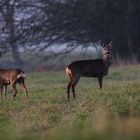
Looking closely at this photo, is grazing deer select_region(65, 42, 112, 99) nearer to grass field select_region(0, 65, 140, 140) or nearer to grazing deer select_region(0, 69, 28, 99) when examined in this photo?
grass field select_region(0, 65, 140, 140)

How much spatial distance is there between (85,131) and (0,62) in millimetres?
37758

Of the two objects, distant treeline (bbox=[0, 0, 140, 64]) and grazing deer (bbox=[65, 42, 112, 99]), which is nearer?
grazing deer (bbox=[65, 42, 112, 99])

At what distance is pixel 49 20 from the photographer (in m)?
40.9

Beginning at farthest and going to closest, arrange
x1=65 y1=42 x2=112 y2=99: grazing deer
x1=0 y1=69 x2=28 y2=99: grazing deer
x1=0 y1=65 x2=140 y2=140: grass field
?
x1=0 y1=69 x2=28 y2=99: grazing deer, x1=65 y1=42 x2=112 y2=99: grazing deer, x1=0 y1=65 x2=140 y2=140: grass field

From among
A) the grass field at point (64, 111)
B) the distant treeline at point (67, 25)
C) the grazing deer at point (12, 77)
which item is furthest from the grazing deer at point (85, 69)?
the distant treeline at point (67, 25)

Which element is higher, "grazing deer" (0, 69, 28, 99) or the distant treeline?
the distant treeline

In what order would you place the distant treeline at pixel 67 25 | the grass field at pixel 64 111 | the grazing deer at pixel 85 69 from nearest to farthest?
the grass field at pixel 64 111 < the grazing deer at pixel 85 69 < the distant treeline at pixel 67 25

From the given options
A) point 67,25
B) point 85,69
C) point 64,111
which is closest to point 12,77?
point 85,69

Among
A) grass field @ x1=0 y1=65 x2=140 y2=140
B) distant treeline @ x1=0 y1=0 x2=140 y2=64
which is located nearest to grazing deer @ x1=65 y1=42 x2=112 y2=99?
grass field @ x1=0 y1=65 x2=140 y2=140

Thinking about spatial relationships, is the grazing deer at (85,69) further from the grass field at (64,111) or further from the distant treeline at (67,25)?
the distant treeline at (67,25)

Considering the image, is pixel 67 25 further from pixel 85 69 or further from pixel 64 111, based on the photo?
pixel 64 111

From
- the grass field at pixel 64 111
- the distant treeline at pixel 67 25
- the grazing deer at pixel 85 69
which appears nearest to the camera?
the grass field at pixel 64 111

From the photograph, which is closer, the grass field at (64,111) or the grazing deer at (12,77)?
the grass field at (64,111)

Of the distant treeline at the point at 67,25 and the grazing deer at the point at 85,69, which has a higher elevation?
the distant treeline at the point at 67,25
